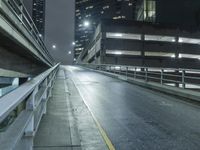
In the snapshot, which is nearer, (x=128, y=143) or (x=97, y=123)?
(x=128, y=143)

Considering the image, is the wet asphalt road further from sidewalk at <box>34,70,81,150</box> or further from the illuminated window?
the illuminated window

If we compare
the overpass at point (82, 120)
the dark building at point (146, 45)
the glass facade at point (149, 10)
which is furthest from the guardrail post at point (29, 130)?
the glass facade at point (149, 10)

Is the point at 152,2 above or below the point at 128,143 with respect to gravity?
above

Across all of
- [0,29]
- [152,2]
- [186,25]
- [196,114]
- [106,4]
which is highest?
[106,4]

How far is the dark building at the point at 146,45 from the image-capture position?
232ft

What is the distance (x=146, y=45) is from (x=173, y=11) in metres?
18.3

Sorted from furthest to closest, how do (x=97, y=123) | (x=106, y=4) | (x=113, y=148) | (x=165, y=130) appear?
(x=106, y=4) < (x=97, y=123) < (x=165, y=130) < (x=113, y=148)

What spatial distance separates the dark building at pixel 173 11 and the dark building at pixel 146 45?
288 inches

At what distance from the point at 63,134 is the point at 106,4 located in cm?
19777

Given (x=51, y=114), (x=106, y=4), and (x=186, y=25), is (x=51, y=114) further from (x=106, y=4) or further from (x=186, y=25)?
(x=106, y=4)

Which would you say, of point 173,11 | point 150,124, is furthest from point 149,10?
point 150,124

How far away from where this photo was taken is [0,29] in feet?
33.3

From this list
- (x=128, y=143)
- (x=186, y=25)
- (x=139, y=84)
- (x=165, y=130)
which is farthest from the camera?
(x=186, y=25)

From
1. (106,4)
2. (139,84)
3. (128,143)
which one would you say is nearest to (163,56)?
(139,84)
